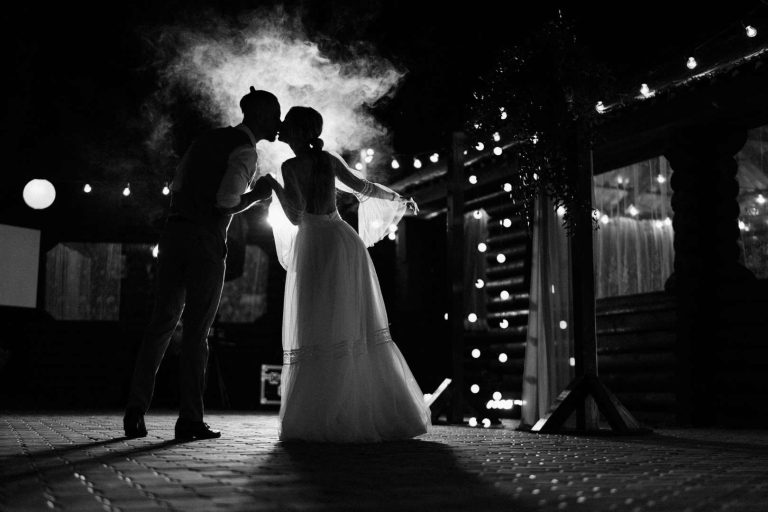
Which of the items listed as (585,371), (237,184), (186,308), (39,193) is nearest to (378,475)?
(186,308)

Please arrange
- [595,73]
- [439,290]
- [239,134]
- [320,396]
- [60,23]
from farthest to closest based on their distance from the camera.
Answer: [60,23], [439,290], [595,73], [239,134], [320,396]

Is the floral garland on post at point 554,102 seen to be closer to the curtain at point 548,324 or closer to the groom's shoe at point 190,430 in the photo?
the curtain at point 548,324

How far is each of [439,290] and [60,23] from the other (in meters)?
8.15

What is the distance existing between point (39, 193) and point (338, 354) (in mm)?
11408

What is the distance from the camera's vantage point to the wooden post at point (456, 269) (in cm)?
797

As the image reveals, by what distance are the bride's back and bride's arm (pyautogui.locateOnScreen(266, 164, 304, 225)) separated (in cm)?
1

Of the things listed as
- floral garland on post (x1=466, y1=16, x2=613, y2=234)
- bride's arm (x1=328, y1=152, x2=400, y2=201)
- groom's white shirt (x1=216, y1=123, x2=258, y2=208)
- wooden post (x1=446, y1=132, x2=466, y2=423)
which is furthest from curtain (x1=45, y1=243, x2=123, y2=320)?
groom's white shirt (x1=216, y1=123, x2=258, y2=208)

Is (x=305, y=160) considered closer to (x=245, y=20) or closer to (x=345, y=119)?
(x=345, y=119)

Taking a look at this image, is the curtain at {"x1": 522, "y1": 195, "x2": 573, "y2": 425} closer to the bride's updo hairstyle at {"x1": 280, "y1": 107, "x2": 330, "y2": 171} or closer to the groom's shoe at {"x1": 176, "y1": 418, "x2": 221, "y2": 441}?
the bride's updo hairstyle at {"x1": 280, "y1": 107, "x2": 330, "y2": 171}

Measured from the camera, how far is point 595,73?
6.91m

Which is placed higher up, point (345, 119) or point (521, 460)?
point (345, 119)

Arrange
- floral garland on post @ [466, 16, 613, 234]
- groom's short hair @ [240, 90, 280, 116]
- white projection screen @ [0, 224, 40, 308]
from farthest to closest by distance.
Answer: white projection screen @ [0, 224, 40, 308], floral garland on post @ [466, 16, 613, 234], groom's short hair @ [240, 90, 280, 116]

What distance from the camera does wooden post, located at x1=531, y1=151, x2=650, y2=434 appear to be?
21.1 ft

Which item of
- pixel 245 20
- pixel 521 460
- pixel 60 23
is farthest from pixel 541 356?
pixel 60 23
